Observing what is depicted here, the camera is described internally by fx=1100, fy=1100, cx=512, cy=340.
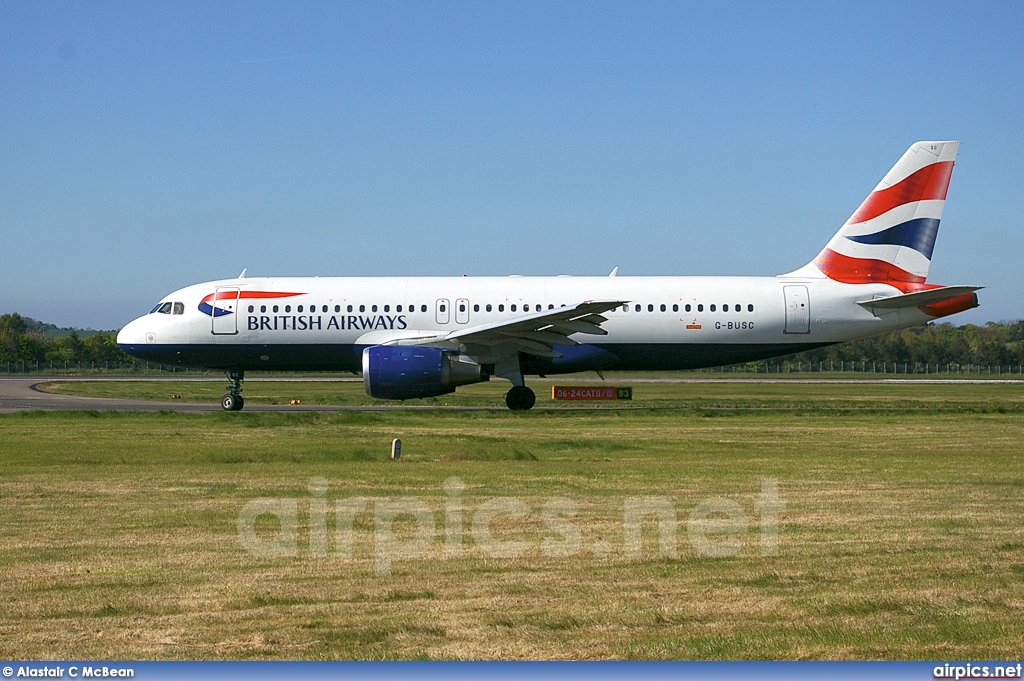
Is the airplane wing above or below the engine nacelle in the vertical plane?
above

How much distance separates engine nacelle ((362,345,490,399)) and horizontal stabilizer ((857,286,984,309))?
11.3 metres

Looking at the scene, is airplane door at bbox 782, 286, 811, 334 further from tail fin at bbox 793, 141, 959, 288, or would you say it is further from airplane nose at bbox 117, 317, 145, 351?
airplane nose at bbox 117, 317, 145, 351

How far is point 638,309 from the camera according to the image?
95.6 ft

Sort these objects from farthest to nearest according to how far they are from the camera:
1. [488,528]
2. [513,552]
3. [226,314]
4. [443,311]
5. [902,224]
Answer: [226,314], [902,224], [443,311], [488,528], [513,552]

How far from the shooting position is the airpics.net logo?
8.55 metres

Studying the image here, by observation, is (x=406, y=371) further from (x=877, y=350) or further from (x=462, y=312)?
(x=877, y=350)

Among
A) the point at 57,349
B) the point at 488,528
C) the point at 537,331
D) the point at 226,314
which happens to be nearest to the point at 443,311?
the point at 537,331

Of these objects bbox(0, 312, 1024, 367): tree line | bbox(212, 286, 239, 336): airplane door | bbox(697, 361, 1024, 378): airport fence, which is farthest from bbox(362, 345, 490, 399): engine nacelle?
bbox(0, 312, 1024, 367): tree line

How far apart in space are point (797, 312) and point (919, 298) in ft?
10.1

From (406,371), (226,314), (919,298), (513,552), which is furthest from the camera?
(226,314)

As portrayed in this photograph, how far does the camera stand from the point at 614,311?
2900cm

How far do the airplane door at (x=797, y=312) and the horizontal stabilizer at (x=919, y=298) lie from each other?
1.39 meters

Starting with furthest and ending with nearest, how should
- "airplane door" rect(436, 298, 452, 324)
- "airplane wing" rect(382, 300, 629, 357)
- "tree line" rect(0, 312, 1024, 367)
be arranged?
"tree line" rect(0, 312, 1024, 367)
"airplane door" rect(436, 298, 452, 324)
"airplane wing" rect(382, 300, 629, 357)

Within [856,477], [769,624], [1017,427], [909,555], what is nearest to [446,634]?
[769,624]
